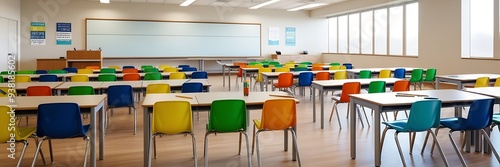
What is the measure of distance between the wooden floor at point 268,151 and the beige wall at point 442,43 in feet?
18.3

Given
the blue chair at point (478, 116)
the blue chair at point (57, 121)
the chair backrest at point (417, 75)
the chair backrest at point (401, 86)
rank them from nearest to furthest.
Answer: the blue chair at point (57, 121), the blue chair at point (478, 116), the chair backrest at point (401, 86), the chair backrest at point (417, 75)

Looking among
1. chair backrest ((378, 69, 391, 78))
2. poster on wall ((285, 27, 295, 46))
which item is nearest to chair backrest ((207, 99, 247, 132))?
chair backrest ((378, 69, 391, 78))

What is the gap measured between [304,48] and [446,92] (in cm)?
1271

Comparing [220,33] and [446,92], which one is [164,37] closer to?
[220,33]

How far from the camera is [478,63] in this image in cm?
944

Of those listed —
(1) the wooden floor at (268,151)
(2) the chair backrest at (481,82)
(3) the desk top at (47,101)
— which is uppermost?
(2) the chair backrest at (481,82)

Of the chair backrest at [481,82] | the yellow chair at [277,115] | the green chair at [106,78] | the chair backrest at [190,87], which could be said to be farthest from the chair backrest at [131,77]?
the chair backrest at [481,82]

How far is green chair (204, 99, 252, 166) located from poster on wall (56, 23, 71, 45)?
12220mm

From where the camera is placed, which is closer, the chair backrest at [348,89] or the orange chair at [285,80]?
the chair backrest at [348,89]

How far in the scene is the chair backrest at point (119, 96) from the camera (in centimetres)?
518

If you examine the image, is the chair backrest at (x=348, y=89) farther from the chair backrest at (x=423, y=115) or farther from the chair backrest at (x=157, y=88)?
the chair backrest at (x=157, y=88)

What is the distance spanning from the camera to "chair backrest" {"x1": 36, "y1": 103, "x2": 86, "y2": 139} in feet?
10.6

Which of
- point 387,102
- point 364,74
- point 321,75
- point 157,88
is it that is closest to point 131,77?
point 157,88

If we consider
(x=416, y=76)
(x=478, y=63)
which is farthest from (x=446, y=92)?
(x=478, y=63)
